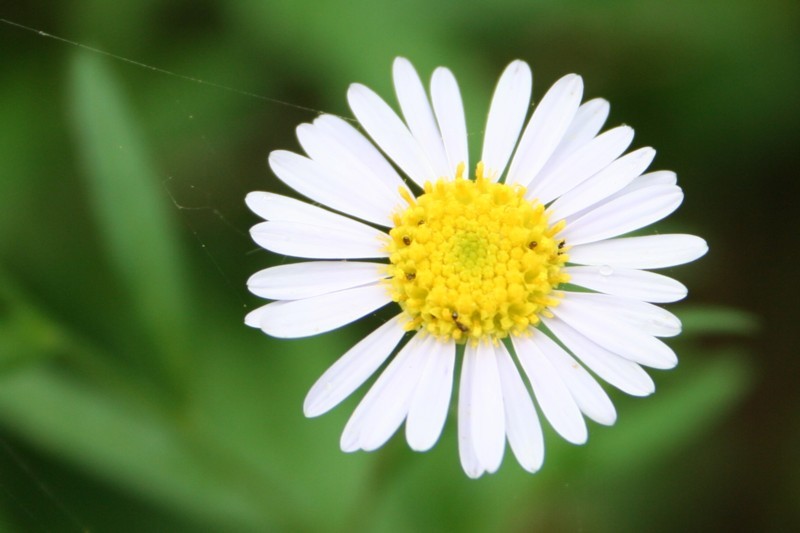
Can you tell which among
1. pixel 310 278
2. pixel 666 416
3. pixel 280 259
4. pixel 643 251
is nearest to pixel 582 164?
pixel 643 251

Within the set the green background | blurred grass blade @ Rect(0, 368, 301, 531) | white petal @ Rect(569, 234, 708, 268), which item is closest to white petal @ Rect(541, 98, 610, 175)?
white petal @ Rect(569, 234, 708, 268)

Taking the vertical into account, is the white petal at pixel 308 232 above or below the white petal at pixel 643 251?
below

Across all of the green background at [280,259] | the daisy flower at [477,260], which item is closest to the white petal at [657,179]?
the daisy flower at [477,260]

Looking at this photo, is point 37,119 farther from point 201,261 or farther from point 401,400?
point 401,400

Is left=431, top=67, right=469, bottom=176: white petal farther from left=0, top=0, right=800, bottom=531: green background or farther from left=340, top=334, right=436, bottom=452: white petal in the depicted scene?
left=0, top=0, right=800, bottom=531: green background

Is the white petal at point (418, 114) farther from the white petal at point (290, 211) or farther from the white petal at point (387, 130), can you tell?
the white petal at point (290, 211)

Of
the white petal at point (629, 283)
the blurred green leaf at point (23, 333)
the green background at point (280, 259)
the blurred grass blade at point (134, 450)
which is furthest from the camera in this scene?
the green background at point (280, 259)

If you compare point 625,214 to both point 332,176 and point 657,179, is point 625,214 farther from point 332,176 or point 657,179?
point 332,176
